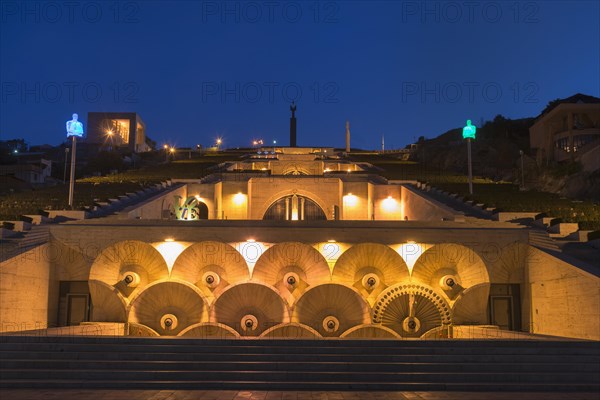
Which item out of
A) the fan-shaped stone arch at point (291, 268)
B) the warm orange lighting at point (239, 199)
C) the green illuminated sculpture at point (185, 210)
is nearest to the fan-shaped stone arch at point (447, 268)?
the fan-shaped stone arch at point (291, 268)

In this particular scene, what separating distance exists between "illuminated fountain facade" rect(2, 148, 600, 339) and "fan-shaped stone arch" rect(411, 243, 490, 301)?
3cm

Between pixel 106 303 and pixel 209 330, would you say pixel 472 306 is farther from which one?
pixel 106 303

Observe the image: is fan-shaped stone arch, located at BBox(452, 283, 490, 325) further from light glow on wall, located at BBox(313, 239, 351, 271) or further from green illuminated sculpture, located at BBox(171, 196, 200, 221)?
green illuminated sculpture, located at BBox(171, 196, 200, 221)

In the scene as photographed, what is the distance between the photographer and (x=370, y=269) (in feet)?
55.5

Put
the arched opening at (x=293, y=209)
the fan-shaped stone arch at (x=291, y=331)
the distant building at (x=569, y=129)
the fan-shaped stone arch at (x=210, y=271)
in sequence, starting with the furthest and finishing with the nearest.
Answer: the distant building at (x=569, y=129) → the arched opening at (x=293, y=209) → the fan-shaped stone arch at (x=210, y=271) → the fan-shaped stone arch at (x=291, y=331)

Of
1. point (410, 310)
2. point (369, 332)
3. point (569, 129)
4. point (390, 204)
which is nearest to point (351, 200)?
point (390, 204)

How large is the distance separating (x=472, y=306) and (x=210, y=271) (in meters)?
7.95

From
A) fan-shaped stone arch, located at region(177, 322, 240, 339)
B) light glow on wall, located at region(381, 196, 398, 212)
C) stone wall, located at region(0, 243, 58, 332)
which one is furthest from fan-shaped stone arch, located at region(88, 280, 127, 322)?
light glow on wall, located at region(381, 196, 398, 212)

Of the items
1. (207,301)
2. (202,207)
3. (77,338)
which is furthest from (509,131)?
(77,338)

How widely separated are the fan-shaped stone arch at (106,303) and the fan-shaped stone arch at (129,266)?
1.83ft

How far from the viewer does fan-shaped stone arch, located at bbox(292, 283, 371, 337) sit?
15.2 metres

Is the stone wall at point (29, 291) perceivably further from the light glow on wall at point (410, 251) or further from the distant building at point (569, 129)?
the distant building at point (569, 129)

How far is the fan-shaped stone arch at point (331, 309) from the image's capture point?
15219 millimetres

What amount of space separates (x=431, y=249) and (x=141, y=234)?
9238 mm
